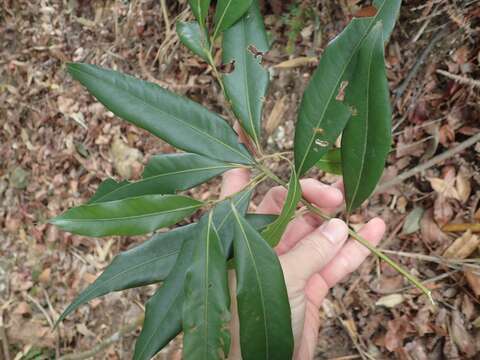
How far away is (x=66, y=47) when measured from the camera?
7.91ft

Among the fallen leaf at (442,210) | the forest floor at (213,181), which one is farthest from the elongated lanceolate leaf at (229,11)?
the fallen leaf at (442,210)

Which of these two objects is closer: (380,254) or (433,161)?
(380,254)

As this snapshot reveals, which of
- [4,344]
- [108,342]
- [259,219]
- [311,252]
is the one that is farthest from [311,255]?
[4,344]

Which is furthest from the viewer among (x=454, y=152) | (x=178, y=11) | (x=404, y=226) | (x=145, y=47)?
(x=145, y=47)

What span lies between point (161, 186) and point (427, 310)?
0.87m

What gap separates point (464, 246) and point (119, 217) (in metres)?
0.96

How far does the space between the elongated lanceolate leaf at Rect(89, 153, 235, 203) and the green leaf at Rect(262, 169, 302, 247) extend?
174mm

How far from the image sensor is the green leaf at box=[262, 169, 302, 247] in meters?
0.69

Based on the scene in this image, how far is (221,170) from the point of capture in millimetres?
847

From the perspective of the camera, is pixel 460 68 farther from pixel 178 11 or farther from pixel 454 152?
pixel 178 11

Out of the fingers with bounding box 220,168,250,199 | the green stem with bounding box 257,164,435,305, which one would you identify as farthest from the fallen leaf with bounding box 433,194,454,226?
the fingers with bounding box 220,168,250,199

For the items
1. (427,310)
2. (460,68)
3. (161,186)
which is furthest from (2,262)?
(460,68)

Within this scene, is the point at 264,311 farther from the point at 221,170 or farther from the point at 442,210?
the point at 442,210

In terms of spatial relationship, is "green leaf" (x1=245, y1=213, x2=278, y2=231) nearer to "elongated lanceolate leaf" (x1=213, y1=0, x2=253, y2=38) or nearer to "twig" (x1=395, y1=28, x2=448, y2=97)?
"elongated lanceolate leaf" (x1=213, y1=0, x2=253, y2=38)
